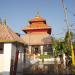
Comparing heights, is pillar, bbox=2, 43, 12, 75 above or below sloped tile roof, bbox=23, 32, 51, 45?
below

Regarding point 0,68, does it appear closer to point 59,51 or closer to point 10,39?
point 10,39

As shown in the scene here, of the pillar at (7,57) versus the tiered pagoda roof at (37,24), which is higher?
the tiered pagoda roof at (37,24)

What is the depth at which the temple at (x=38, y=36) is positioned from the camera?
39219 millimetres

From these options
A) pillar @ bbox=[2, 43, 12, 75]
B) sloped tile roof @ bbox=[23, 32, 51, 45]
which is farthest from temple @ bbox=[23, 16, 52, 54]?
pillar @ bbox=[2, 43, 12, 75]

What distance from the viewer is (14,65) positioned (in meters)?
17.2

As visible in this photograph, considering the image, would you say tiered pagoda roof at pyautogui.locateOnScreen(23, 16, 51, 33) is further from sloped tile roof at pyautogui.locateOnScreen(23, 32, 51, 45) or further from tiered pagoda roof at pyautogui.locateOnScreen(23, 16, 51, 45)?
sloped tile roof at pyautogui.locateOnScreen(23, 32, 51, 45)

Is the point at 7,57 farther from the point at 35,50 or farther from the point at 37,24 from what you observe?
the point at 37,24

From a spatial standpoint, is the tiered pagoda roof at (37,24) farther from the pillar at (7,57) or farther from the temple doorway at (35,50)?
the pillar at (7,57)

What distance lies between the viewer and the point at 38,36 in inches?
1667

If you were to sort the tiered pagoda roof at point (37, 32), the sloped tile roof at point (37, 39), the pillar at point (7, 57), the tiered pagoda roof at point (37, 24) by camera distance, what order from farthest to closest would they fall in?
the tiered pagoda roof at point (37, 24) → the tiered pagoda roof at point (37, 32) → the sloped tile roof at point (37, 39) → the pillar at point (7, 57)

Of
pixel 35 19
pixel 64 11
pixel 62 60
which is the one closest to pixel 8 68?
pixel 64 11

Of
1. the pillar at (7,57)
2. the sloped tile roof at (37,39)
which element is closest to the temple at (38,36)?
the sloped tile roof at (37,39)

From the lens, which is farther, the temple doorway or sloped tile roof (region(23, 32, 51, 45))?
the temple doorway

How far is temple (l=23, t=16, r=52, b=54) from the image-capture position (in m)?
39.2
